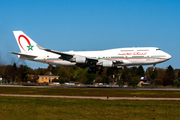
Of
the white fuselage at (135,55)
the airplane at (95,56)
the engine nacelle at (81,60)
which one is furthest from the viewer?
the engine nacelle at (81,60)

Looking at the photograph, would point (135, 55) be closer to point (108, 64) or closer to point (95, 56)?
point (108, 64)

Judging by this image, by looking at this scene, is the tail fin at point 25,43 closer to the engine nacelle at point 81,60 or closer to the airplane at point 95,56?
the airplane at point 95,56

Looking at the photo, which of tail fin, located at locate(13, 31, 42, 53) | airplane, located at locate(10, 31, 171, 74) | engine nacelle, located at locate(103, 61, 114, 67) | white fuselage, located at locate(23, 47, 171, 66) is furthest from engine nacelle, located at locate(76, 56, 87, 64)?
tail fin, located at locate(13, 31, 42, 53)

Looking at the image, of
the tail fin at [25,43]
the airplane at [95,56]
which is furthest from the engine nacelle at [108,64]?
the tail fin at [25,43]

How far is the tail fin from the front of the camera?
6450cm

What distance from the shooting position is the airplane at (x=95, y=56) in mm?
55469

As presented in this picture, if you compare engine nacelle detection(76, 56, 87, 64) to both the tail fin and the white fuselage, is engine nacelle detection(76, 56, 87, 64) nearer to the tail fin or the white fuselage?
the white fuselage

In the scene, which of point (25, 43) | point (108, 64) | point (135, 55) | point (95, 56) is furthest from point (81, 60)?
point (25, 43)

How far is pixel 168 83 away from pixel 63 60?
45.3 m

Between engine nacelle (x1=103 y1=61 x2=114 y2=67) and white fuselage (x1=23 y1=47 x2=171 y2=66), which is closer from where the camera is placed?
white fuselage (x1=23 y1=47 x2=171 y2=66)

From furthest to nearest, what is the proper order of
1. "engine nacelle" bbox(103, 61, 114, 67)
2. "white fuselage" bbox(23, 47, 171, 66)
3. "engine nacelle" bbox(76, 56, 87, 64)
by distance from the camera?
"engine nacelle" bbox(76, 56, 87, 64) → "engine nacelle" bbox(103, 61, 114, 67) → "white fuselage" bbox(23, 47, 171, 66)

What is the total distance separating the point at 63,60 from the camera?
62906 mm

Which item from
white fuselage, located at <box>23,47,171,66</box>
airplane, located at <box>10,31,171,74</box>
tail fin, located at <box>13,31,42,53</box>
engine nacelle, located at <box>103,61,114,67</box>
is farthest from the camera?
tail fin, located at <box>13,31,42,53</box>

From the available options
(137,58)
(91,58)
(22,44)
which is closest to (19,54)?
(22,44)
